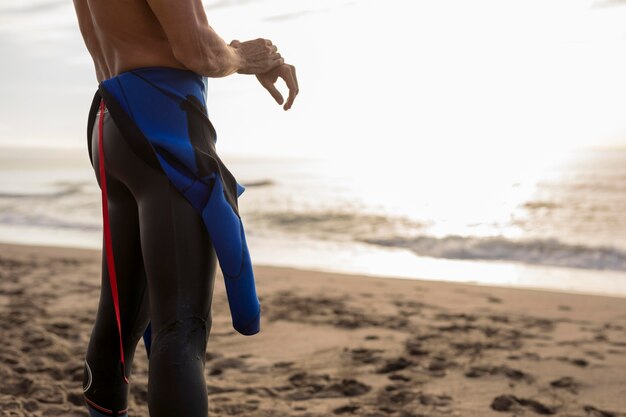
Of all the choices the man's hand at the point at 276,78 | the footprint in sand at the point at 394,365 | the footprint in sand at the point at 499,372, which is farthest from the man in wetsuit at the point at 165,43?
the footprint in sand at the point at 499,372

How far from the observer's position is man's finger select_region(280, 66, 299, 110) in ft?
5.87

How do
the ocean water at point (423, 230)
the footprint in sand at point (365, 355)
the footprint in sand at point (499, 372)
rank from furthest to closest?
the ocean water at point (423, 230)
the footprint in sand at point (365, 355)
the footprint in sand at point (499, 372)

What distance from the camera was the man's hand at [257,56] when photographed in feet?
5.60

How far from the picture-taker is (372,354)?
4.02 metres

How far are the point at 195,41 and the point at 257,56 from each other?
0.79ft

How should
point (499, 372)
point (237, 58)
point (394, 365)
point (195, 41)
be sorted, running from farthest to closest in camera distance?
1. point (394, 365)
2. point (499, 372)
3. point (237, 58)
4. point (195, 41)

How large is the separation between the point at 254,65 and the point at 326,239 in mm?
10160

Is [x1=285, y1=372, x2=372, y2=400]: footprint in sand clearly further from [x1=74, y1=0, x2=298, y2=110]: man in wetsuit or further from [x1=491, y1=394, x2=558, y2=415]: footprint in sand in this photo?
[x1=74, y1=0, x2=298, y2=110]: man in wetsuit

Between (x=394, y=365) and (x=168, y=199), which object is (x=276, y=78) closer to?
(x=168, y=199)

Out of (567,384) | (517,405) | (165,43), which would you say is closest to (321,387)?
(517,405)

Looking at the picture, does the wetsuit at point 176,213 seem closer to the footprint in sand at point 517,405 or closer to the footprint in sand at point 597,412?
the footprint in sand at point 517,405

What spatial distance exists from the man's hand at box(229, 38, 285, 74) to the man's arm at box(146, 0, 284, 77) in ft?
0.04

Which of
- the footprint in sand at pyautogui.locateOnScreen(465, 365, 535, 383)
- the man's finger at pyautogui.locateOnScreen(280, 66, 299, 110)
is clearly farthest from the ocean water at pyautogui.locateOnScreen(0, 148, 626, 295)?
the man's finger at pyautogui.locateOnScreen(280, 66, 299, 110)

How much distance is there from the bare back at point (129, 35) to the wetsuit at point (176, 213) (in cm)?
3
